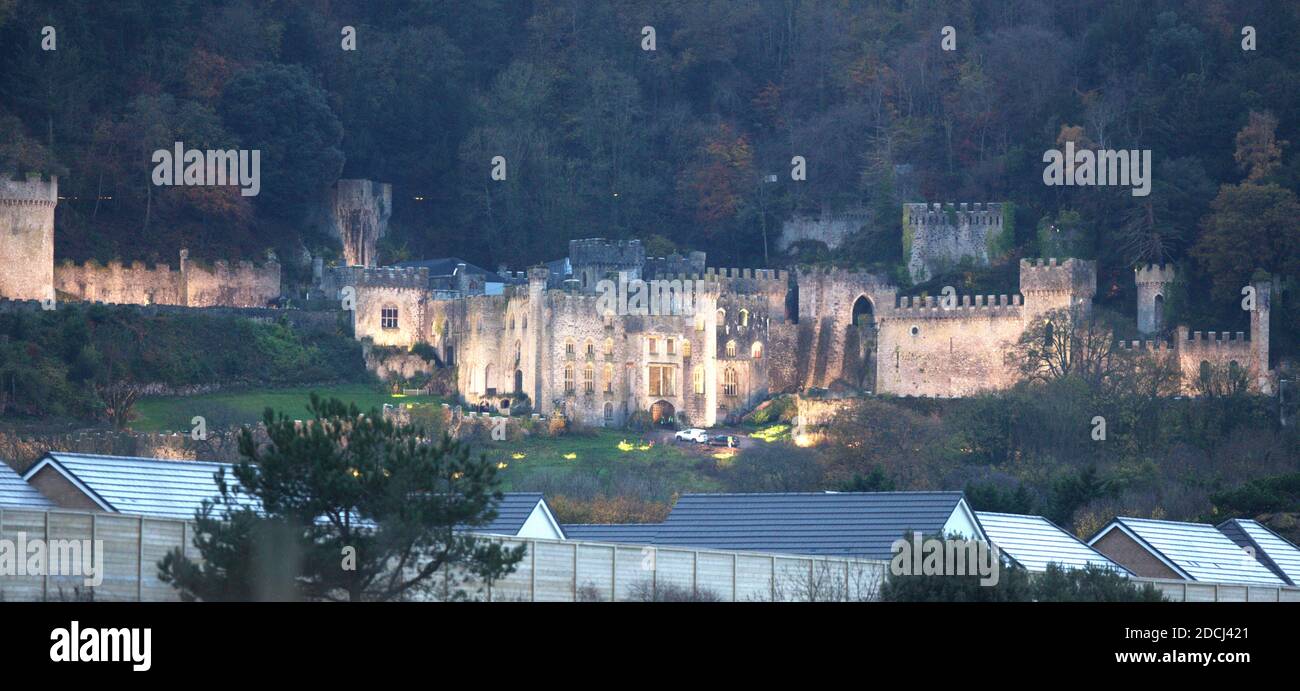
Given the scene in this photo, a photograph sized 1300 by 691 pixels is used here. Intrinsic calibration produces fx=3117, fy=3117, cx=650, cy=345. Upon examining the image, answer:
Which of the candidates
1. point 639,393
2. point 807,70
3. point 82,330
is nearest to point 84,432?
point 82,330

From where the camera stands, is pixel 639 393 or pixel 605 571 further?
pixel 639 393

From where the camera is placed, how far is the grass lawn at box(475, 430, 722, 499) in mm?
77250

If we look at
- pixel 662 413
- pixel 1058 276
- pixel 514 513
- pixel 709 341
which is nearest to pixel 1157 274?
pixel 1058 276

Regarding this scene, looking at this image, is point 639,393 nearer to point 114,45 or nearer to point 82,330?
point 82,330

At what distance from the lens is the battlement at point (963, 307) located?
8794cm

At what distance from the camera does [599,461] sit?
8081 cm

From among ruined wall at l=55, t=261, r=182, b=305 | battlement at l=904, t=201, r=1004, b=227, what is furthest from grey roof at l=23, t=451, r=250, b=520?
battlement at l=904, t=201, r=1004, b=227

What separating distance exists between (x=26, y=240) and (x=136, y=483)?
157 ft

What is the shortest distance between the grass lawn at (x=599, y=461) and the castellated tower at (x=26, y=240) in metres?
15.1

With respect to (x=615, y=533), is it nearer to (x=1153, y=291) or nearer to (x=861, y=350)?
(x=1153, y=291)

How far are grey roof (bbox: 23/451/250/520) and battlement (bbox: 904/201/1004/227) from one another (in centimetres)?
5217

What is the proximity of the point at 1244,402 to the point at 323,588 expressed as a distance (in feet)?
166

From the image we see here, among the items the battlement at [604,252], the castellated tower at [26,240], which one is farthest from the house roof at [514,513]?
the battlement at [604,252]
